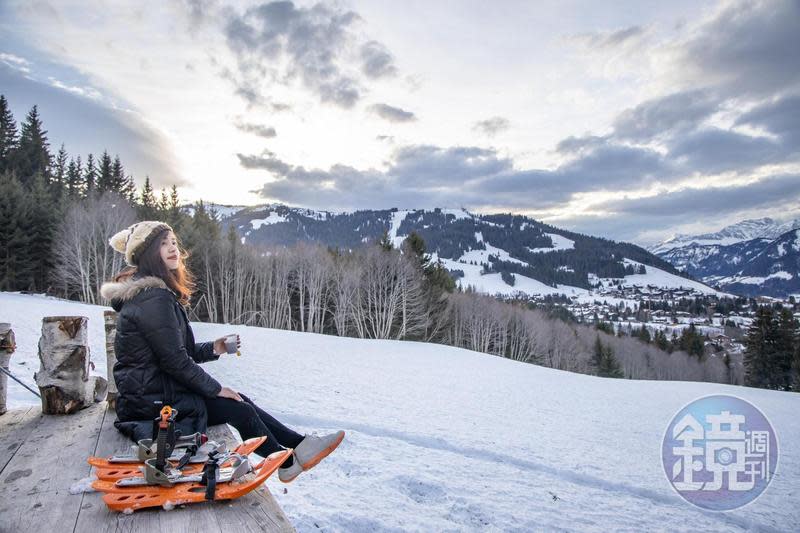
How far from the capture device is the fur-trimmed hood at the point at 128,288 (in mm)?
3176

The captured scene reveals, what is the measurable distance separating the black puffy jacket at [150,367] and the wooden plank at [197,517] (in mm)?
868

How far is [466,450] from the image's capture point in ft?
27.5

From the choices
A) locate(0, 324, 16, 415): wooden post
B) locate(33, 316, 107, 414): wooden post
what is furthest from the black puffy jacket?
locate(0, 324, 16, 415): wooden post

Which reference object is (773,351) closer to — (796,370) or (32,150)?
(796,370)

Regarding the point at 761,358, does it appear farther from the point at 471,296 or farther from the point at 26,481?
the point at 26,481

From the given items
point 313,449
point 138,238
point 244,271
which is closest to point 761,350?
point 244,271

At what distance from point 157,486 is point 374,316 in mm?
39523

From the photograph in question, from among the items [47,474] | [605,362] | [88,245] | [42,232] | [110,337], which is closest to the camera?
[47,474]

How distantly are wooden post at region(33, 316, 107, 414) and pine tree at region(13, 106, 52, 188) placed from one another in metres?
66.9

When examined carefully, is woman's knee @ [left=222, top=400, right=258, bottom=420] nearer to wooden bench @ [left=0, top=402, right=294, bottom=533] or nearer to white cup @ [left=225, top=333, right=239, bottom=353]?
wooden bench @ [left=0, top=402, right=294, bottom=533]

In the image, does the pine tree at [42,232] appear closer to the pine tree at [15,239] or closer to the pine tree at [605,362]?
the pine tree at [15,239]

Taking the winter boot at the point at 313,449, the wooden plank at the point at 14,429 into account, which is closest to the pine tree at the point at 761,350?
the winter boot at the point at 313,449

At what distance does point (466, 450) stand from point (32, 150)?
7436cm

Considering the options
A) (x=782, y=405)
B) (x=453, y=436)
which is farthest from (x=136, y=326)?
(x=782, y=405)
